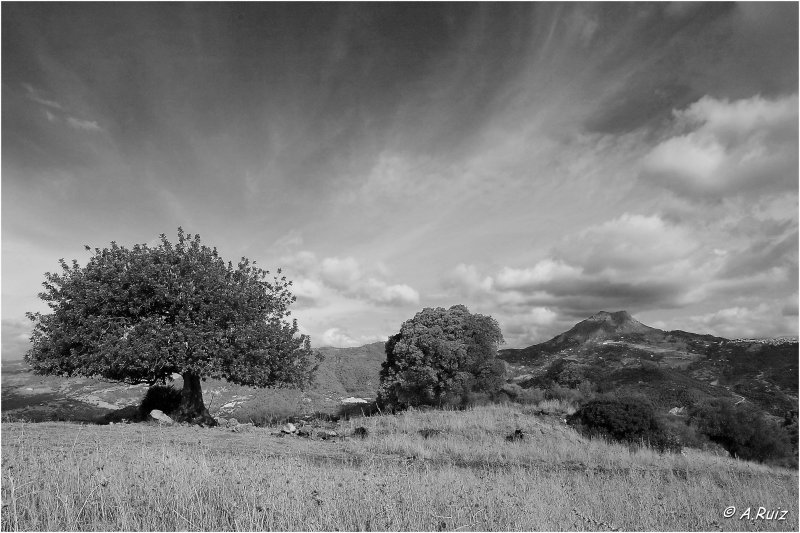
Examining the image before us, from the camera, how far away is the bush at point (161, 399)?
28.1 m

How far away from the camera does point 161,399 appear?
28.4 metres

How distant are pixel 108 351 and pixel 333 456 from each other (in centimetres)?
1178

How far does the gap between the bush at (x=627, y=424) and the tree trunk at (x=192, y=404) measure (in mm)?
19775

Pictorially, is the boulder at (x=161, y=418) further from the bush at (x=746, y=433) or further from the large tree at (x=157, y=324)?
the bush at (x=746, y=433)

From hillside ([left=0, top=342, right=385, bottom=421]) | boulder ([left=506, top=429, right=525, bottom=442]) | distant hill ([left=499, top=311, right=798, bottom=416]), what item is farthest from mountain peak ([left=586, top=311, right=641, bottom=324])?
boulder ([left=506, top=429, right=525, bottom=442])

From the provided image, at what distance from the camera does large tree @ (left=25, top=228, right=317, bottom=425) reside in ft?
70.2

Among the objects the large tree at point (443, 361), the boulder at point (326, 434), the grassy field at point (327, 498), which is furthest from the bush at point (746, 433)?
the boulder at point (326, 434)

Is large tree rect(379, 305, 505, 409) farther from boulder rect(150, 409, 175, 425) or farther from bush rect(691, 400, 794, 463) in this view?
boulder rect(150, 409, 175, 425)

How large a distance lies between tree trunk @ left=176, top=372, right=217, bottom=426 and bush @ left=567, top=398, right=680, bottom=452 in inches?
779

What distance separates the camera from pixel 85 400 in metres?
39.3

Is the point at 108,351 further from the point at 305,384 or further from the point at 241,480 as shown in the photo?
the point at 241,480

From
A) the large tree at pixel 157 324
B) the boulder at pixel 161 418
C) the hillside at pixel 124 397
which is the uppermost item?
the large tree at pixel 157 324

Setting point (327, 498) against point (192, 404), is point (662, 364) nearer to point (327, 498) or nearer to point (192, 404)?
point (192, 404)

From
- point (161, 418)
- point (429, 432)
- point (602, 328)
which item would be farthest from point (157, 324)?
point (602, 328)
